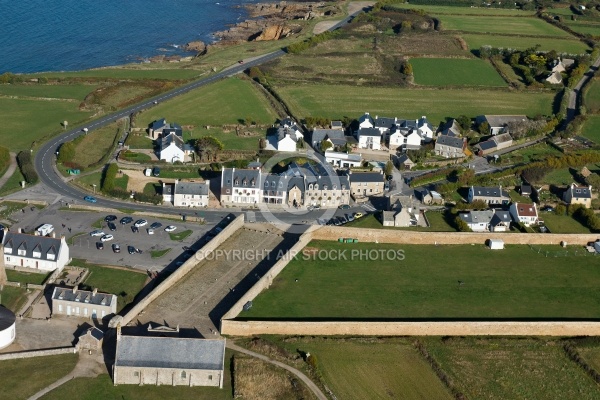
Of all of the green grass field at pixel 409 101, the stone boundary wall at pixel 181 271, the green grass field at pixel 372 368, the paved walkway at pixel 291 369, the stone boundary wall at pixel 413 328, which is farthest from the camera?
the green grass field at pixel 409 101

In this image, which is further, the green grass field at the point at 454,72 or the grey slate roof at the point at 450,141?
the green grass field at the point at 454,72

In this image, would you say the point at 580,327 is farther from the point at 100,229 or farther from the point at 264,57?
the point at 264,57

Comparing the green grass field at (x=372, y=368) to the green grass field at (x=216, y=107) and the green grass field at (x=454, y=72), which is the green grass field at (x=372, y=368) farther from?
the green grass field at (x=454, y=72)

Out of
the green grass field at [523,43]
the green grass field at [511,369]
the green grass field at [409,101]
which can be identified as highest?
the green grass field at [511,369]

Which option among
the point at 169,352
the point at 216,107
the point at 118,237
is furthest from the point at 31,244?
the point at 216,107

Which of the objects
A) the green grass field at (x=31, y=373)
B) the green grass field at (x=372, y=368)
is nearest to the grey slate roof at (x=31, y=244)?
the green grass field at (x=31, y=373)

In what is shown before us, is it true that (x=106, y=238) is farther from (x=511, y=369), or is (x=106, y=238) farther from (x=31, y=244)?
(x=511, y=369)

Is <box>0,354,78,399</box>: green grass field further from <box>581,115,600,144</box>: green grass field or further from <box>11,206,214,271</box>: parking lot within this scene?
<box>581,115,600,144</box>: green grass field
